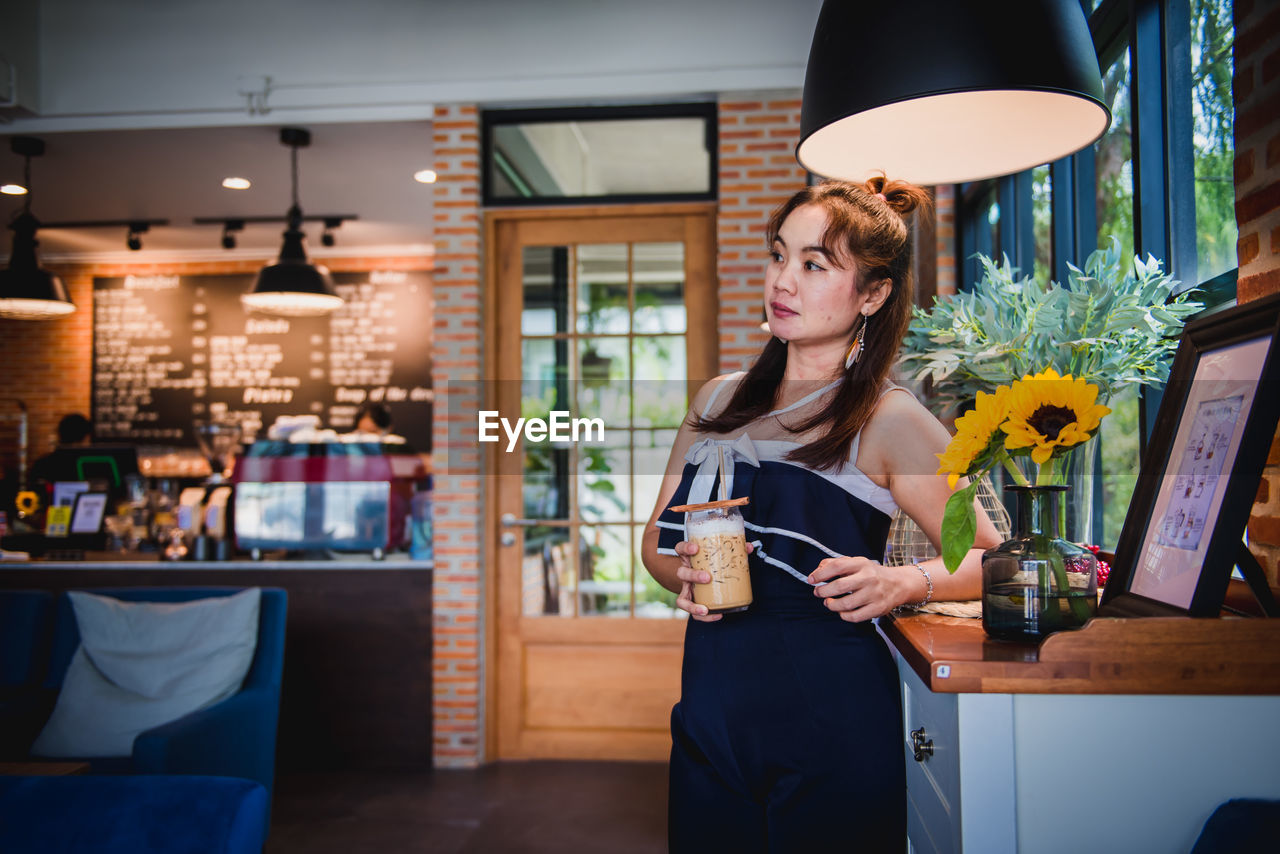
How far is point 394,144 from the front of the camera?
480 cm

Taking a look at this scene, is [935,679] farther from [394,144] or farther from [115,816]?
[394,144]

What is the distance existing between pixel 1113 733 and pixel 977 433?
0.34 meters

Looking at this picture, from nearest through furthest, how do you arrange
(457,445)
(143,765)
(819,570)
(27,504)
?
(819,570) < (143,765) < (457,445) < (27,504)

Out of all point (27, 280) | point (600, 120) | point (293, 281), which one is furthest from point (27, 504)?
point (600, 120)

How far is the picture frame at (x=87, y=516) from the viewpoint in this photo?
437cm

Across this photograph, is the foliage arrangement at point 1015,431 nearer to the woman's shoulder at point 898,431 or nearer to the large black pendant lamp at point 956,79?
the woman's shoulder at point 898,431

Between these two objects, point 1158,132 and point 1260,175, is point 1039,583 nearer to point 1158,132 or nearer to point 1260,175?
point 1260,175

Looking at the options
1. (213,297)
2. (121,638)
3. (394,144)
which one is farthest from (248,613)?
(213,297)

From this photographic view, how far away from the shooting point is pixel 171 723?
2514 mm

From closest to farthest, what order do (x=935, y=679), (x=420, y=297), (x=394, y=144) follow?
(x=935, y=679) → (x=394, y=144) → (x=420, y=297)

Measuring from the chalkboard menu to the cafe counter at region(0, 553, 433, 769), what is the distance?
3.06 m

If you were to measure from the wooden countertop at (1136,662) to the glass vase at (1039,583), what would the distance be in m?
0.08

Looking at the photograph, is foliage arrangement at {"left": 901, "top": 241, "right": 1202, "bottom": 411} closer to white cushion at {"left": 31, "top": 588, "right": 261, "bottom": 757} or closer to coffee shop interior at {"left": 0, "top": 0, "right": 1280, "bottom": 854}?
coffee shop interior at {"left": 0, "top": 0, "right": 1280, "bottom": 854}

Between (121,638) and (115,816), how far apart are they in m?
1.63
